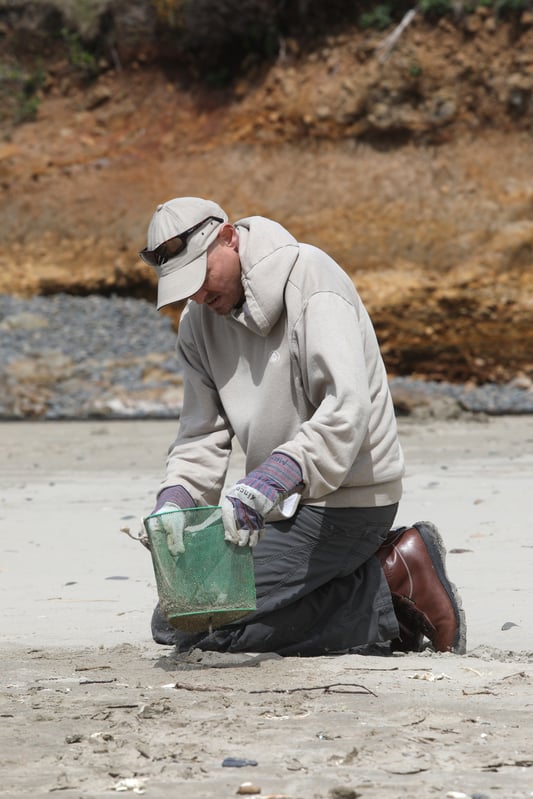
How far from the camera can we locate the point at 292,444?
3.34 meters

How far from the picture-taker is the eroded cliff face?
15336 millimetres

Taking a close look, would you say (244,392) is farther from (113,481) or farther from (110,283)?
(110,283)

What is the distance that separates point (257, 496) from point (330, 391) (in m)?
0.40

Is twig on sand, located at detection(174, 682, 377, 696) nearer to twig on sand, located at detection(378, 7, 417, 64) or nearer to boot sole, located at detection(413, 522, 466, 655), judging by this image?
boot sole, located at detection(413, 522, 466, 655)

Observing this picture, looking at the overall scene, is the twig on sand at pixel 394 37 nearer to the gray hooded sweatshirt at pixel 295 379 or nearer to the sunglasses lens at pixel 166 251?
the gray hooded sweatshirt at pixel 295 379

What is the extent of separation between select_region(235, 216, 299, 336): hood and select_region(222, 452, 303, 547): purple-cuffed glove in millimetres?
454

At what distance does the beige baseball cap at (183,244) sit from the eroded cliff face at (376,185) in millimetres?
11994

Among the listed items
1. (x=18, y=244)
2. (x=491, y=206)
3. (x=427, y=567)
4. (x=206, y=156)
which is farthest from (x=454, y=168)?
(x=427, y=567)

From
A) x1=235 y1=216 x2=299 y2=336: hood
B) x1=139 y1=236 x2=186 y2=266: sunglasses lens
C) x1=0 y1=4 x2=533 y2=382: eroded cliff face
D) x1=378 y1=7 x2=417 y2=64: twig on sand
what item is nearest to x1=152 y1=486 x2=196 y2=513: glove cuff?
x1=235 y1=216 x2=299 y2=336: hood

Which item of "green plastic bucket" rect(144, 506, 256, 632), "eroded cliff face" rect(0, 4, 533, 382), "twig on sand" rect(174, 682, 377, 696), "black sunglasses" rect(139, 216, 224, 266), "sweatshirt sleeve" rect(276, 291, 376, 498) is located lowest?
"eroded cliff face" rect(0, 4, 533, 382)

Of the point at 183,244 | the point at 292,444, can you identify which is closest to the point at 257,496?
the point at 292,444

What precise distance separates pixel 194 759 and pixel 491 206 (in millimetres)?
14322

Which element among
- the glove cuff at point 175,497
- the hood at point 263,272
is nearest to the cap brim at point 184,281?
→ the hood at point 263,272

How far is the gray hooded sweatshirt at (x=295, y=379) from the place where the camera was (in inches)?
132
